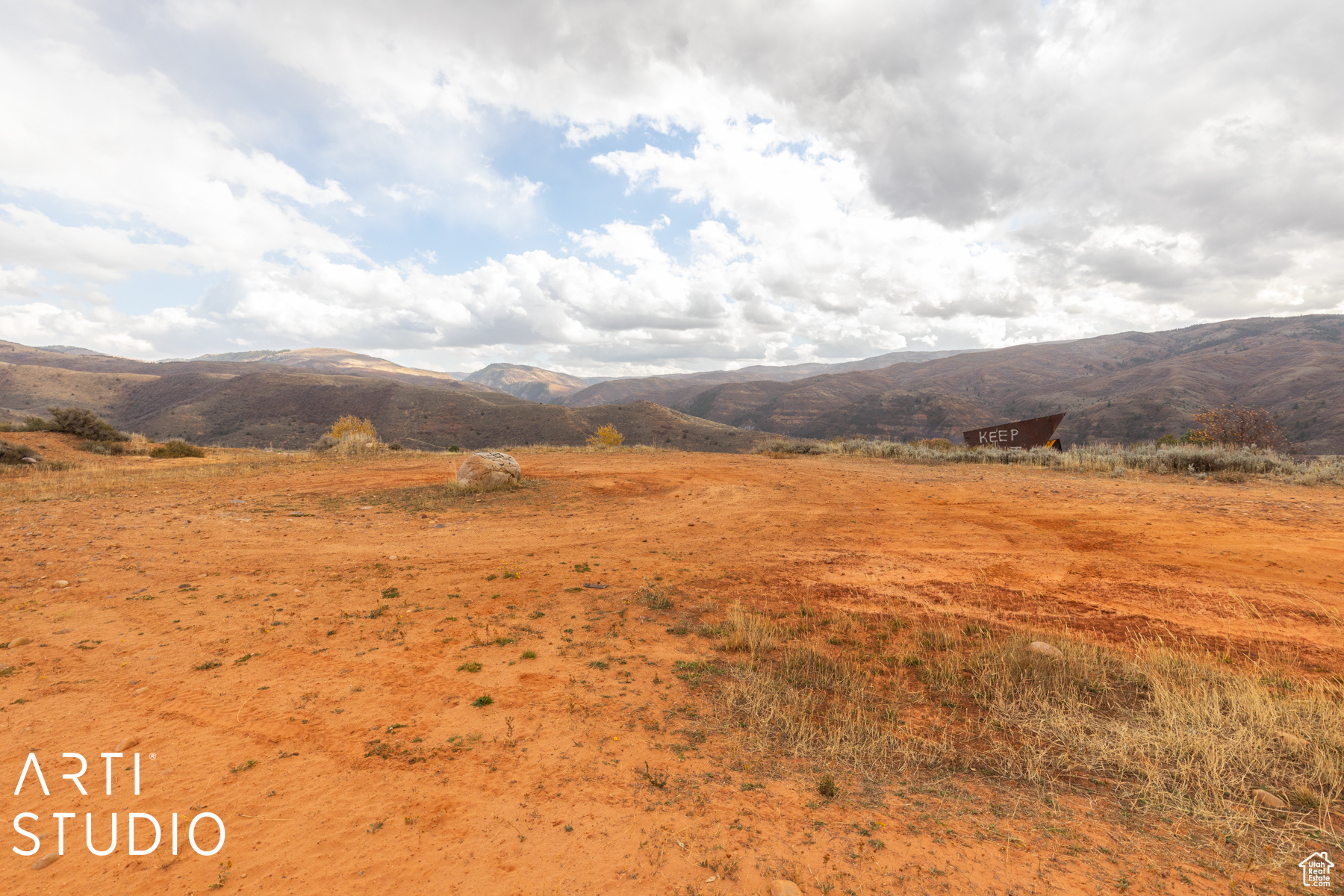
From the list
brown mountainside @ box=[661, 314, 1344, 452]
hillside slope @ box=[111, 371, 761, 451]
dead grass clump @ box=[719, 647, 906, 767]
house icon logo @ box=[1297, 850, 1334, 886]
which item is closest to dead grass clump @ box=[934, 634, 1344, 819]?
house icon logo @ box=[1297, 850, 1334, 886]

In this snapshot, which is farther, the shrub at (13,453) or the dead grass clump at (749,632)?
the shrub at (13,453)

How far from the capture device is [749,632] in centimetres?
577

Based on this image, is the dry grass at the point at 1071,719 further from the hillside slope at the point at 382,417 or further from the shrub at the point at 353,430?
the hillside slope at the point at 382,417

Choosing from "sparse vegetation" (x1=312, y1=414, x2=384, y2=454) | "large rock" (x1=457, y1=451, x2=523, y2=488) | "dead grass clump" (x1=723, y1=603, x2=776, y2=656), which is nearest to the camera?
"dead grass clump" (x1=723, y1=603, x2=776, y2=656)

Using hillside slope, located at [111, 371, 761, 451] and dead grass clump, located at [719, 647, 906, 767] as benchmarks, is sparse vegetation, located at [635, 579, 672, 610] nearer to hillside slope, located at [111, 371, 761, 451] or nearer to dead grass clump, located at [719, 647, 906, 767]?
dead grass clump, located at [719, 647, 906, 767]

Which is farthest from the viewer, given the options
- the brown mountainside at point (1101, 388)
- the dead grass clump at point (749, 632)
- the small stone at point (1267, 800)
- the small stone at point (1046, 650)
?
the brown mountainside at point (1101, 388)

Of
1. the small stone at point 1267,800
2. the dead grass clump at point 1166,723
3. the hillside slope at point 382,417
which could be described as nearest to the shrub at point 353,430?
the dead grass clump at point 1166,723

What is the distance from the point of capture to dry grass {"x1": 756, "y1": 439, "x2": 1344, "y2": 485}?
13680mm

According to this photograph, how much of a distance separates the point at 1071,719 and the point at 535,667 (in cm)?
477

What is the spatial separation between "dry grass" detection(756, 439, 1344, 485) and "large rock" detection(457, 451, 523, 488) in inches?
488

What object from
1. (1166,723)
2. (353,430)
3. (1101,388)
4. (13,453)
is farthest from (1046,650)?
(1101,388)

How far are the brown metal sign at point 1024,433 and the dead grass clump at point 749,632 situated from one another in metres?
20.0

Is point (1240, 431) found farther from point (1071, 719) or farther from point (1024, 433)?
point (1071, 719)

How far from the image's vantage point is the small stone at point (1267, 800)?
10.5 feet
